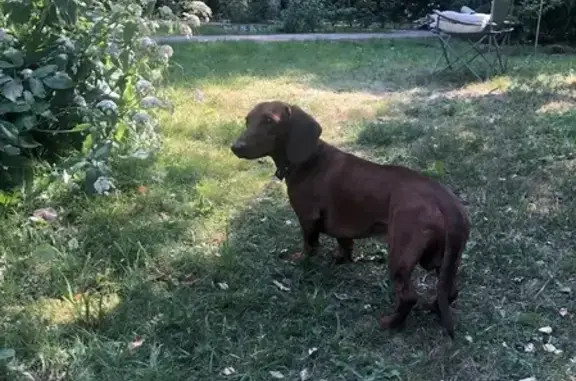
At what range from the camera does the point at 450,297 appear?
9.06 ft

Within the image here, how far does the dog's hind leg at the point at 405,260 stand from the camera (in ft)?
8.46

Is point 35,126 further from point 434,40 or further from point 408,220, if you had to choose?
point 434,40

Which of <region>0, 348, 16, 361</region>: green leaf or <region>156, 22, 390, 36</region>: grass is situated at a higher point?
<region>0, 348, 16, 361</region>: green leaf

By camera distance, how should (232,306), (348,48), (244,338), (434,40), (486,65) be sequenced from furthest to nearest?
1. (434,40)
2. (348,48)
3. (486,65)
4. (232,306)
5. (244,338)

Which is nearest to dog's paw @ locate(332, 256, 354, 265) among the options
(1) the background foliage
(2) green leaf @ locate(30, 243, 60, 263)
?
(2) green leaf @ locate(30, 243, 60, 263)

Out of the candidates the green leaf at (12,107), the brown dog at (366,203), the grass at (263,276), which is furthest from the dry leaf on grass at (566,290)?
the green leaf at (12,107)

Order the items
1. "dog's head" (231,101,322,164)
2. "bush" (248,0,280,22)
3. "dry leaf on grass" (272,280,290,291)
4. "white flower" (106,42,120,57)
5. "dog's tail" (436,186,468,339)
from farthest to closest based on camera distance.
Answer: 1. "bush" (248,0,280,22)
2. "white flower" (106,42,120,57)
3. "dry leaf on grass" (272,280,290,291)
4. "dog's head" (231,101,322,164)
5. "dog's tail" (436,186,468,339)

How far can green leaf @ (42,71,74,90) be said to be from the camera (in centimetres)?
359

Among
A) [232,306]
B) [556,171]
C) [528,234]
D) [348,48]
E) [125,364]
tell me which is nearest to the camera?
[125,364]

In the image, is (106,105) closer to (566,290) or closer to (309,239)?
(309,239)

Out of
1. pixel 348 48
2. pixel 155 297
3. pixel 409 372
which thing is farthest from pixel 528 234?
pixel 348 48

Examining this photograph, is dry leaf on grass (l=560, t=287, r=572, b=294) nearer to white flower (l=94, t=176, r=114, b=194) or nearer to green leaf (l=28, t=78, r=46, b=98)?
white flower (l=94, t=176, r=114, b=194)

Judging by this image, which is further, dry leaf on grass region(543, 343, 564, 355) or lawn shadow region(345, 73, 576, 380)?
lawn shadow region(345, 73, 576, 380)

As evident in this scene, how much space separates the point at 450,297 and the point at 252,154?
3.46ft
